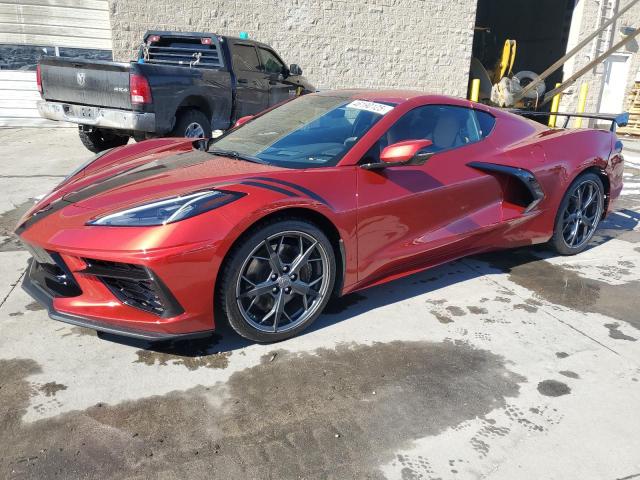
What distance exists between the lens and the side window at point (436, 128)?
11.1ft

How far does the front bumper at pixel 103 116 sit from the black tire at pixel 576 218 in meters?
4.82

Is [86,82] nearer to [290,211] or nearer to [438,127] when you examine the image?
[438,127]

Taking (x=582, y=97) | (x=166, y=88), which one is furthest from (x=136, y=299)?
(x=582, y=97)

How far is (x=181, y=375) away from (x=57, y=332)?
916mm

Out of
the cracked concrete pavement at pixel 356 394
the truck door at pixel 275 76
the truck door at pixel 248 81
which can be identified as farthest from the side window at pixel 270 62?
the cracked concrete pavement at pixel 356 394

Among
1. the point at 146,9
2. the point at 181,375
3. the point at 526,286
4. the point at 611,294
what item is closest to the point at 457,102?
the point at 526,286

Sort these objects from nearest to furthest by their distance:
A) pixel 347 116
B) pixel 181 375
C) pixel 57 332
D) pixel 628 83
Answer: pixel 181 375 → pixel 57 332 → pixel 347 116 → pixel 628 83

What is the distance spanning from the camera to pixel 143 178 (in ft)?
10.0

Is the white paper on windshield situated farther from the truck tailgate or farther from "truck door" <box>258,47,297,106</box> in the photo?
"truck door" <box>258,47,297,106</box>

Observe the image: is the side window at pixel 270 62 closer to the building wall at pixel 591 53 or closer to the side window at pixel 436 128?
the side window at pixel 436 128

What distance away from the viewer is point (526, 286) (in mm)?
3965

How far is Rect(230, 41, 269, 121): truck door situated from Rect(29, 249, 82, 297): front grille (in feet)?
19.5

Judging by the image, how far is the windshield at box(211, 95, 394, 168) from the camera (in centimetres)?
322

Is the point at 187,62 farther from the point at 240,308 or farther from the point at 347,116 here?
the point at 240,308
